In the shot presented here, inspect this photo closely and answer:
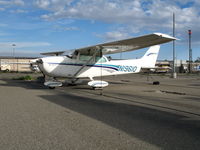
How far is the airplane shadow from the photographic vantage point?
3865 millimetres

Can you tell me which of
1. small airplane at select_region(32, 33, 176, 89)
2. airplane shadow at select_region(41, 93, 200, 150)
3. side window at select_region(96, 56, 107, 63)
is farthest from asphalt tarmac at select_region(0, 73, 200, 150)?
side window at select_region(96, 56, 107, 63)

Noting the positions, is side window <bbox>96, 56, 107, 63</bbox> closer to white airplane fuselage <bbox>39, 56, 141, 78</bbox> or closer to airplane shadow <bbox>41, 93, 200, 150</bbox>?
white airplane fuselage <bbox>39, 56, 141, 78</bbox>

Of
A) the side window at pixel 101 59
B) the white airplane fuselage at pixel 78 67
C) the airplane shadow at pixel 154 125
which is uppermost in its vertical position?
the side window at pixel 101 59

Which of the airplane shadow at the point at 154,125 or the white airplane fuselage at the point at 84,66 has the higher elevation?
the white airplane fuselage at the point at 84,66

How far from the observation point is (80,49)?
46.8 feet

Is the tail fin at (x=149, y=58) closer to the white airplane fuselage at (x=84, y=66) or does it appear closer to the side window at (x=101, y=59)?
Result: the white airplane fuselage at (x=84, y=66)

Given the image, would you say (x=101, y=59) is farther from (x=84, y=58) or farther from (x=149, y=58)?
(x=149, y=58)

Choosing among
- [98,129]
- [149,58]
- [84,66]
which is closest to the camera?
[98,129]

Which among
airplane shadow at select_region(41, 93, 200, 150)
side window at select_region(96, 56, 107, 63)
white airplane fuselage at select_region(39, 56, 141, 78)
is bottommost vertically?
airplane shadow at select_region(41, 93, 200, 150)

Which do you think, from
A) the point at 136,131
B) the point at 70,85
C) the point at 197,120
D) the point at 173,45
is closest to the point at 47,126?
the point at 136,131

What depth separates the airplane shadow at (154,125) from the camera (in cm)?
386

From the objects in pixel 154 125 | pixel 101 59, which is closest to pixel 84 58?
pixel 101 59

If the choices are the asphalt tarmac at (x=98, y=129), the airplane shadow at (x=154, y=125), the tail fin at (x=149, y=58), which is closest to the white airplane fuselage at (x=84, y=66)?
the tail fin at (x=149, y=58)

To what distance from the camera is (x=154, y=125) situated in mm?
4988
